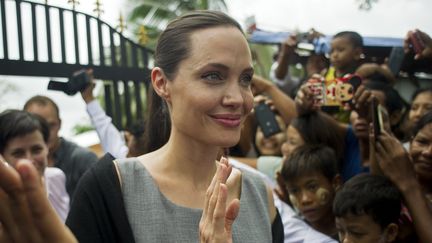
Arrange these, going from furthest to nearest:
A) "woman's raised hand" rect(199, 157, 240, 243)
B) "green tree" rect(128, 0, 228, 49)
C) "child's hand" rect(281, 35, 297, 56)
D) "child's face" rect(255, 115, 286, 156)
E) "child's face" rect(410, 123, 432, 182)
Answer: "green tree" rect(128, 0, 228, 49) < "child's hand" rect(281, 35, 297, 56) < "child's face" rect(255, 115, 286, 156) < "child's face" rect(410, 123, 432, 182) < "woman's raised hand" rect(199, 157, 240, 243)

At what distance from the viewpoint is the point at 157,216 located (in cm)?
155

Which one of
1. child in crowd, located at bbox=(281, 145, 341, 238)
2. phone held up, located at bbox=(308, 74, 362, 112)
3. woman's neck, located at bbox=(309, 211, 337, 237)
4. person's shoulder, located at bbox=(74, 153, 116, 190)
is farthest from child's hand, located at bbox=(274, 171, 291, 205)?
person's shoulder, located at bbox=(74, 153, 116, 190)

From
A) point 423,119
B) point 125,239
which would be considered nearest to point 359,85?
point 423,119

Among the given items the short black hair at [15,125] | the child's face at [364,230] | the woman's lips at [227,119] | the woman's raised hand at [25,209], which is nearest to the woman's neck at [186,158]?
the woman's lips at [227,119]

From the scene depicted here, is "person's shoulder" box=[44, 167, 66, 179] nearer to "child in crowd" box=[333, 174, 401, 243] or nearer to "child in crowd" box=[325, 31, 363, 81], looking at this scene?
"child in crowd" box=[333, 174, 401, 243]

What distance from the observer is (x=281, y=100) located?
12.8 ft

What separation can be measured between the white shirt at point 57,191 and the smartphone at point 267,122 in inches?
54.1

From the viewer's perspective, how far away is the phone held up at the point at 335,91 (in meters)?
3.09

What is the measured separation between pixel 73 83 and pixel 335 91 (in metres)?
1.66

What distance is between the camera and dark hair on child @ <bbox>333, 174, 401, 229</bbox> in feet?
8.19

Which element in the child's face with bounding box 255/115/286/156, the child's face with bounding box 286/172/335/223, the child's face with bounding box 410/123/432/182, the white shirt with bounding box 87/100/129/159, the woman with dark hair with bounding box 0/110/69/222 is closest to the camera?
the child's face with bounding box 410/123/432/182

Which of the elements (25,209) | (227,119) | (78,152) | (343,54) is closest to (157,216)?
(227,119)

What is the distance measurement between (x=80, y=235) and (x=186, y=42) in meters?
0.66

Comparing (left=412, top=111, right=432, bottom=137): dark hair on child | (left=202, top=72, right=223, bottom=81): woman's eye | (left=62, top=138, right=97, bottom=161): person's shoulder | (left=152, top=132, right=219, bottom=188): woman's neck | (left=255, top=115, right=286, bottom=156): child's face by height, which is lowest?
(left=62, top=138, right=97, bottom=161): person's shoulder
